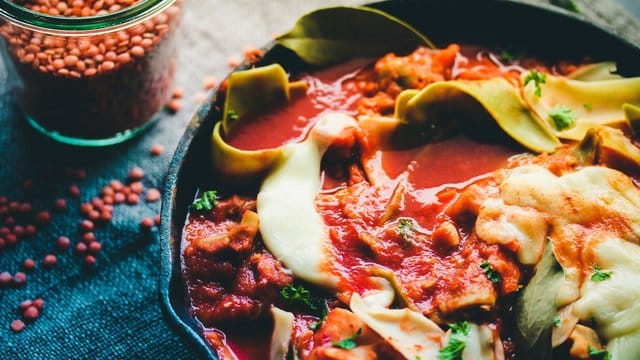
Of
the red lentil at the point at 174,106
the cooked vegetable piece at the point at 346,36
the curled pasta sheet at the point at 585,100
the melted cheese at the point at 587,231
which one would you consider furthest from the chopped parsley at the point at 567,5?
the red lentil at the point at 174,106

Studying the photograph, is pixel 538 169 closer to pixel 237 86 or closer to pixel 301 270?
pixel 301 270

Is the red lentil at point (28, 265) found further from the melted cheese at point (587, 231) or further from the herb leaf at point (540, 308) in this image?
the herb leaf at point (540, 308)

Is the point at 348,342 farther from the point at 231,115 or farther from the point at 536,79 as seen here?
the point at 536,79

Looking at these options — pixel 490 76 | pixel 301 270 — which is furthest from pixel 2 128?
pixel 490 76

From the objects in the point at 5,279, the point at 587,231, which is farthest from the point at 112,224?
the point at 587,231

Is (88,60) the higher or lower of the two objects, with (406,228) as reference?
higher

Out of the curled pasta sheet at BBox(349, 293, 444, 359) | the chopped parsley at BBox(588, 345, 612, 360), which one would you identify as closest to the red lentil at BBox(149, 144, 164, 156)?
the curled pasta sheet at BBox(349, 293, 444, 359)
